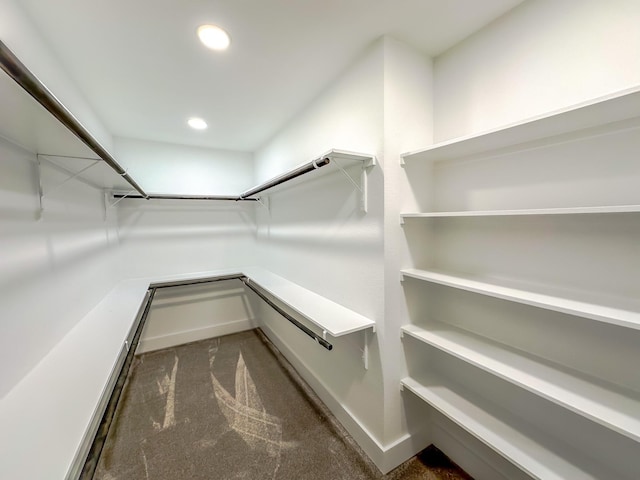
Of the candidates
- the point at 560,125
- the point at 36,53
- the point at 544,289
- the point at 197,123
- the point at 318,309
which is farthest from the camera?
the point at 197,123

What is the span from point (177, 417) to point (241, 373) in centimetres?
63

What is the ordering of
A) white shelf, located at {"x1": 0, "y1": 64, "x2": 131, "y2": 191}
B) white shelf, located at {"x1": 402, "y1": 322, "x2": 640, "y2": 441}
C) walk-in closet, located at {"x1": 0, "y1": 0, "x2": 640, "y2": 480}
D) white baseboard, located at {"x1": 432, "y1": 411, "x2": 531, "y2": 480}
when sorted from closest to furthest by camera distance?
white shelf, located at {"x1": 0, "y1": 64, "x2": 131, "y2": 191} < white shelf, located at {"x1": 402, "y1": 322, "x2": 640, "y2": 441} < walk-in closet, located at {"x1": 0, "y1": 0, "x2": 640, "y2": 480} < white baseboard, located at {"x1": 432, "y1": 411, "x2": 531, "y2": 480}

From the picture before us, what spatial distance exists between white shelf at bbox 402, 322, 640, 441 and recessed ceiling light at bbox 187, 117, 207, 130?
8.37 ft

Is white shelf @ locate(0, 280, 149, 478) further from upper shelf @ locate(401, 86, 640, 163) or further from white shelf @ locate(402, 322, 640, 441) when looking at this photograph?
upper shelf @ locate(401, 86, 640, 163)

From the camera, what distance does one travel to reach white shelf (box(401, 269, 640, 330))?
826 mm

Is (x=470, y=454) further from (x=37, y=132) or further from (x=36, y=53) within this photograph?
(x=36, y=53)

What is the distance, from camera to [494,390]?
4.32 feet

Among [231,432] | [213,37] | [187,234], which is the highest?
[213,37]

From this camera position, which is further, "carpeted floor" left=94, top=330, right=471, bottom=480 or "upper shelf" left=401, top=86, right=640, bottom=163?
"carpeted floor" left=94, top=330, right=471, bottom=480

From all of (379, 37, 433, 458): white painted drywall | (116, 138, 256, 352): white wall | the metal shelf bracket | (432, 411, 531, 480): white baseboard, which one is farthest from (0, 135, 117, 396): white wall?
(432, 411, 531, 480): white baseboard

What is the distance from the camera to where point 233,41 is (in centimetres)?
138

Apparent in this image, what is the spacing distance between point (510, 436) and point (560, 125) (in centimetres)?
137

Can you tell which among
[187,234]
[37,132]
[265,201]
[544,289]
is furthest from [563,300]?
[187,234]

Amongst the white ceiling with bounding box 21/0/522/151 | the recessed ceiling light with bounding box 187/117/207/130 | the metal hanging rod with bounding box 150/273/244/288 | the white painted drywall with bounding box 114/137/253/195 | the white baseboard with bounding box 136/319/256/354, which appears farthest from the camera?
the white baseboard with bounding box 136/319/256/354
